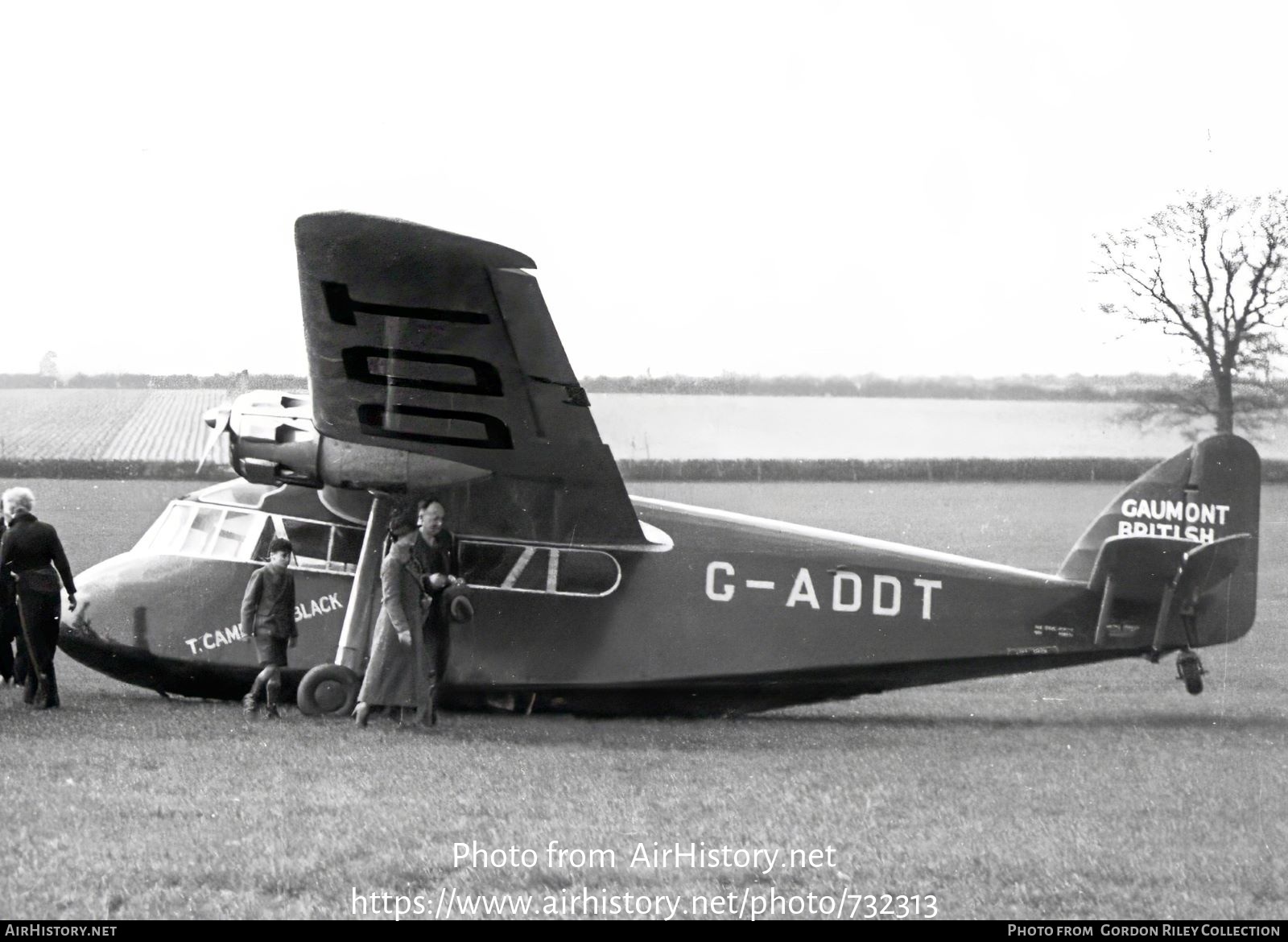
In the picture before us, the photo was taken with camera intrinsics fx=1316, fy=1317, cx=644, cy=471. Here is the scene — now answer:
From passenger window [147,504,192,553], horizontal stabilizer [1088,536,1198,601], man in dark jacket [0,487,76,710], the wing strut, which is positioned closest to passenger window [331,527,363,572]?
the wing strut

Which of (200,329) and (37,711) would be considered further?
(200,329)

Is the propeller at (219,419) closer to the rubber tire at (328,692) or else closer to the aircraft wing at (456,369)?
the aircraft wing at (456,369)

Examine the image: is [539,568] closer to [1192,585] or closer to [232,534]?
[232,534]

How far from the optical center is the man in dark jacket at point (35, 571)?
9469mm

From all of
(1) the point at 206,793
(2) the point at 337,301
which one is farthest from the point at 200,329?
(1) the point at 206,793

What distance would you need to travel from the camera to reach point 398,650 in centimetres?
899

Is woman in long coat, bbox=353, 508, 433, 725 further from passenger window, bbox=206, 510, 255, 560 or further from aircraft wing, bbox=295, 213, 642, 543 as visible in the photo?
passenger window, bbox=206, 510, 255, 560

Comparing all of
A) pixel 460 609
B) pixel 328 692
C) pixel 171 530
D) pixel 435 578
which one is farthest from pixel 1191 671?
pixel 171 530

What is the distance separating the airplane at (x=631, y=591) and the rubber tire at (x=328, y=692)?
17 mm

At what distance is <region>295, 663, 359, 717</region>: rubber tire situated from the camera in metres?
9.34

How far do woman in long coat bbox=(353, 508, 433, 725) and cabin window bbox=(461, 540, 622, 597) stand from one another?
0.64 m

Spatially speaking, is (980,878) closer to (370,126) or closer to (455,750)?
(455,750)

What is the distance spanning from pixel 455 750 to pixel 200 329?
6.91 metres

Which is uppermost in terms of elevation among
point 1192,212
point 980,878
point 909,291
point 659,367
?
point 1192,212
